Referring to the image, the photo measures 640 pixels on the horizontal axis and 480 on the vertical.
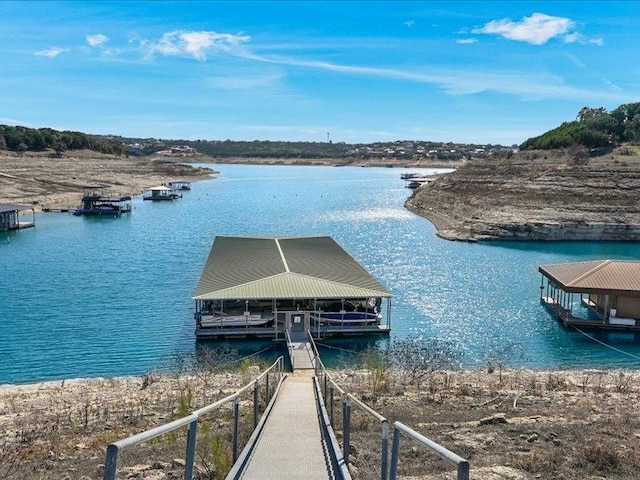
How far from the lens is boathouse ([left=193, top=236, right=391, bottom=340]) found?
27.7m

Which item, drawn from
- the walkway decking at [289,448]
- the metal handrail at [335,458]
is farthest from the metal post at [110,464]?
the walkway decking at [289,448]

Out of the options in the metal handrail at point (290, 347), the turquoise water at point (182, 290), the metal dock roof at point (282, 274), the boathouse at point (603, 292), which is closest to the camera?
the metal handrail at point (290, 347)

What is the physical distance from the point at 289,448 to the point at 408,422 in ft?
17.8

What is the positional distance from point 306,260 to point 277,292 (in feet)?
22.5

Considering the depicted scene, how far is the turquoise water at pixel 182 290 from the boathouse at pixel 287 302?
3.94 feet

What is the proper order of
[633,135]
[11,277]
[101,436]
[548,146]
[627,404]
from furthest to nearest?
[548,146], [633,135], [11,277], [627,404], [101,436]

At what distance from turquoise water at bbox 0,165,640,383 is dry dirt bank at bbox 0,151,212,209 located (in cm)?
1389

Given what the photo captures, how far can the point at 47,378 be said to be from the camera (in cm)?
2228

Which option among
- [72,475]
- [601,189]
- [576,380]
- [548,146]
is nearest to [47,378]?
[72,475]

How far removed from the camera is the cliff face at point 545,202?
6312 centimetres

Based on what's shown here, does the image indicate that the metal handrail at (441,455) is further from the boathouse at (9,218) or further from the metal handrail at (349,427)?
the boathouse at (9,218)

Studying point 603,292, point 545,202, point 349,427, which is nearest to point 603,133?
point 545,202

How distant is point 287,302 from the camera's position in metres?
29.6

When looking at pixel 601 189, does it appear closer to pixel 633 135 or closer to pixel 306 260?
pixel 633 135
